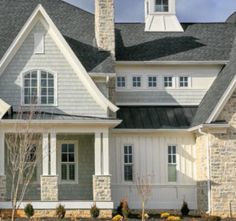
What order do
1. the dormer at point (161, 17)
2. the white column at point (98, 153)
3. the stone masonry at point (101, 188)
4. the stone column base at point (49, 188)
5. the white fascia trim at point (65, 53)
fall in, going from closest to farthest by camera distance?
the stone column base at point (49, 188) → the stone masonry at point (101, 188) → the white column at point (98, 153) → the white fascia trim at point (65, 53) → the dormer at point (161, 17)

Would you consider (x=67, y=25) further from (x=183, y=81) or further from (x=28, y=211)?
(x=28, y=211)

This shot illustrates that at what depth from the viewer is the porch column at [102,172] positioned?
29828mm

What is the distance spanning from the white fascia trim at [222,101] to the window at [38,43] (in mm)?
7934

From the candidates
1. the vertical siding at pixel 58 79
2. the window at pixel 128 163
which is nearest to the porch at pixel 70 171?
the vertical siding at pixel 58 79

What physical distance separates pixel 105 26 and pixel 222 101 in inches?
292

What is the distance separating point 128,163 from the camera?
1312 inches

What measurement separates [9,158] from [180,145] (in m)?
8.19

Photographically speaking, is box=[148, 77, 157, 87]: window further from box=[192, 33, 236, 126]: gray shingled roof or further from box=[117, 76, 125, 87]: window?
Answer: box=[192, 33, 236, 126]: gray shingled roof

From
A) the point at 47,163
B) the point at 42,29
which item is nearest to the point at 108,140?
the point at 47,163

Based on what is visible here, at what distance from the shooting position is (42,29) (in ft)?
101

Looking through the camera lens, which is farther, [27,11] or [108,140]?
[27,11]

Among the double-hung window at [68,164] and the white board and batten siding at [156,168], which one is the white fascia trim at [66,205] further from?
the white board and batten siding at [156,168]

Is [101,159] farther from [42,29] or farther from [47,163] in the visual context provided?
[42,29]

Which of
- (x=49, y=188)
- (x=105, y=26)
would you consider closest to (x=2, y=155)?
(x=49, y=188)
